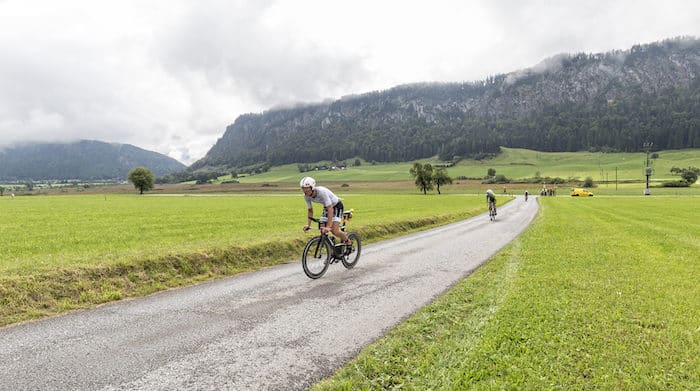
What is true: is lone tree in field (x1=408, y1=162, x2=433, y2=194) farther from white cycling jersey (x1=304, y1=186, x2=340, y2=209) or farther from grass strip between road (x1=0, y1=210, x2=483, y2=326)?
white cycling jersey (x1=304, y1=186, x2=340, y2=209)

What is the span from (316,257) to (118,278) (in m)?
5.88

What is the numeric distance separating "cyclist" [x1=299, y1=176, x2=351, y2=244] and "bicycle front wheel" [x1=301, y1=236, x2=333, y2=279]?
0.50m

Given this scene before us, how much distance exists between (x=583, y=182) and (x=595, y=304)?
15500cm

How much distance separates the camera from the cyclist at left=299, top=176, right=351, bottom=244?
11242 millimetres

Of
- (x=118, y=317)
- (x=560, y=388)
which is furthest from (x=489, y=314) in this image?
(x=118, y=317)

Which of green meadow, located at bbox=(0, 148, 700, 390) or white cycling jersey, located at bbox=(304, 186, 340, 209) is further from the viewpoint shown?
white cycling jersey, located at bbox=(304, 186, 340, 209)

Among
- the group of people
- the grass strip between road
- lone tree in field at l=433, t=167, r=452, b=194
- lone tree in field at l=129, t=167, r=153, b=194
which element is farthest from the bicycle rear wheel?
lone tree in field at l=129, t=167, r=153, b=194

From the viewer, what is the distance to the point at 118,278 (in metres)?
10.9

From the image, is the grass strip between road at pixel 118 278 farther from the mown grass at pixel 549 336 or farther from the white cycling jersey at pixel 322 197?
the mown grass at pixel 549 336

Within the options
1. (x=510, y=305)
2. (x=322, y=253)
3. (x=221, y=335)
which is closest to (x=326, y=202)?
(x=322, y=253)

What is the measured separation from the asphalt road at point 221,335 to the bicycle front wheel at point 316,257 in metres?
0.32

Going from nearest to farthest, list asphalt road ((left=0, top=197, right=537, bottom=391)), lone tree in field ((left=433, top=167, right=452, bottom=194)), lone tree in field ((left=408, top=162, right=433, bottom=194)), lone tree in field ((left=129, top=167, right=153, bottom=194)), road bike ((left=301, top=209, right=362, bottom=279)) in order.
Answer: asphalt road ((left=0, top=197, right=537, bottom=391))
road bike ((left=301, top=209, right=362, bottom=279))
lone tree in field ((left=408, top=162, right=433, bottom=194))
lone tree in field ((left=433, top=167, right=452, bottom=194))
lone tree in field ((left=129, top=167, right=153, bottom=194))

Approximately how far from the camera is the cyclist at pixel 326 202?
11242 millimetres

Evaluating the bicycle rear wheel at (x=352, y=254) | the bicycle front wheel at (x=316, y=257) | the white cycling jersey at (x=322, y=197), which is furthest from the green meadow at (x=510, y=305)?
the white cycling jersey at (x=322, y=197)
